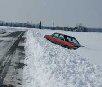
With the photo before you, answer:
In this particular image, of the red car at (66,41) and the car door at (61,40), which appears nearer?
the red car at (66,41)

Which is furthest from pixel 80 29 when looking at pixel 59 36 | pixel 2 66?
pixel 2 66

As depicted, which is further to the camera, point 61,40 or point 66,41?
point 61,40

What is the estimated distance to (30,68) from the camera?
15109 millimetres

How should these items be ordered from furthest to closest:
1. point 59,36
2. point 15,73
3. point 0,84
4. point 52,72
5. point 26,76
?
point 59,36 → point 15,73 → point 26,76 → point 52,72 → point 0,84

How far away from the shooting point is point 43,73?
42.3ft

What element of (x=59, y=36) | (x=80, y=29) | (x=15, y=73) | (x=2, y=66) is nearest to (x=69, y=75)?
(x=15, y=73)

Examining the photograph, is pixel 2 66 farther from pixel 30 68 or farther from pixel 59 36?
pixel 59 36

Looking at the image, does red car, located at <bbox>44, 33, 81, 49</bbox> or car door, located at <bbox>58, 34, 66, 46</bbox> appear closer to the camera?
red car, located at <bbox>44, 33, 81, 49</bbox>

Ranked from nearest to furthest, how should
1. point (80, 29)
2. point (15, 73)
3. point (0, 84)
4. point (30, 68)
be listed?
point (0, 84)
point (15, 73)
point (30, 68)
point (80, 29)

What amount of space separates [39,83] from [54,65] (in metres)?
2.36

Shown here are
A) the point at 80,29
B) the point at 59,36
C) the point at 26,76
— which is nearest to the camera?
the point at 26,76

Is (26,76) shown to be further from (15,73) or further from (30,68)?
(30,68)

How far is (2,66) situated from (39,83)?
15.0 ft

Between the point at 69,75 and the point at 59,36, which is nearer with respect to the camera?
the point at 69,75
